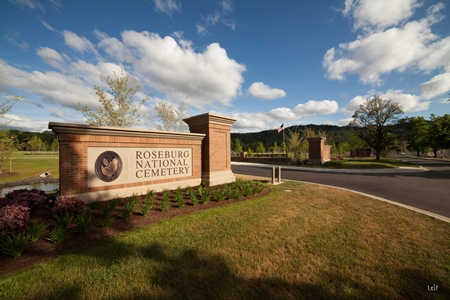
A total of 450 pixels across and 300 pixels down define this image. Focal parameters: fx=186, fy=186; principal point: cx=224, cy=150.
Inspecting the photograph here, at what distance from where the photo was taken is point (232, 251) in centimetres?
360

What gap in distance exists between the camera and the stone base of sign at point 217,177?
9.21m

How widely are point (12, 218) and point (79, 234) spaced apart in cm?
131

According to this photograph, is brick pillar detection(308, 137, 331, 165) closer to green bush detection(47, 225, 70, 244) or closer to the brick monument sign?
the brick monument sign

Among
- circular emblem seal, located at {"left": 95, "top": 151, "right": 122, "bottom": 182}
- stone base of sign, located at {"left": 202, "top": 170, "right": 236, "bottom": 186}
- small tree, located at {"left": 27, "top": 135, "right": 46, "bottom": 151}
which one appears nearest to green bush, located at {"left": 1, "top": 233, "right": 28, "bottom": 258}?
circular emblem seal, located at {"left": 95, "top": 151, "right": 122, "bottom": 182}

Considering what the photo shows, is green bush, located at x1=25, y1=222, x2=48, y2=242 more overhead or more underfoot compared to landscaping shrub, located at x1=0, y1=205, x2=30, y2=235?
more underfoot

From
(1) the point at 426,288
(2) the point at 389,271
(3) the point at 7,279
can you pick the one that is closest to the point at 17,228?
(3) the point at 7,279

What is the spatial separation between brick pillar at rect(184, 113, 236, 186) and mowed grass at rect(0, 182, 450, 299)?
4.21 metres

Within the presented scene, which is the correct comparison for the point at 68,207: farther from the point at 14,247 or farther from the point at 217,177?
the point at 217,177

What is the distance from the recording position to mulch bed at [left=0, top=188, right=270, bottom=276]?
3180mm

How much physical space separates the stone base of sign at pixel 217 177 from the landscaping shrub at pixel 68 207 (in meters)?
5.17

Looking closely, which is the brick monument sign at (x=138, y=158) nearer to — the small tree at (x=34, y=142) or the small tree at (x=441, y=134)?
the small tree at (x=441, y=134)

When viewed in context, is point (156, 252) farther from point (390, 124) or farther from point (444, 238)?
point (390, 124)

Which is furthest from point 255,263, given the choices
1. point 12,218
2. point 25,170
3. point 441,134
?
point 441,134

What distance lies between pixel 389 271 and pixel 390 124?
110ft
